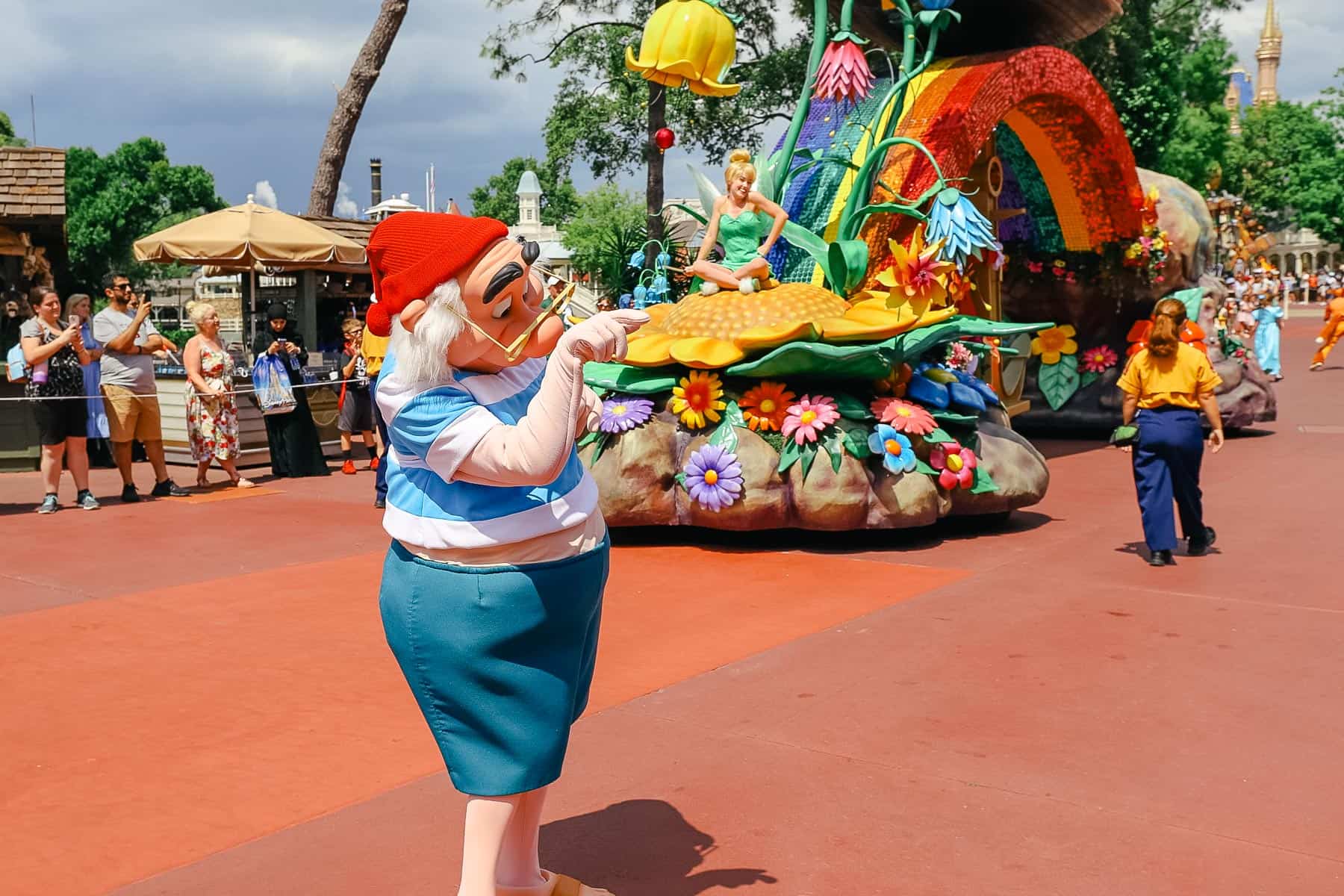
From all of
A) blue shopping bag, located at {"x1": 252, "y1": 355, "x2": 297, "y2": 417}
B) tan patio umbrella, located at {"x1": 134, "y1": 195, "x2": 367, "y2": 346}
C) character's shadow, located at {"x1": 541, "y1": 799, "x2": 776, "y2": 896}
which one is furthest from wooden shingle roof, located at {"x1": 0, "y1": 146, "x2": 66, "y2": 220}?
character's shadow, located at {"x1": 541, "y1": 799, "x2": 776, "y2": 896}

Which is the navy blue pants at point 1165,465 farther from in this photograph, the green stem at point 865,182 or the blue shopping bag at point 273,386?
the blue shopping bag at point 273,386

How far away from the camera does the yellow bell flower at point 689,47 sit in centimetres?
866

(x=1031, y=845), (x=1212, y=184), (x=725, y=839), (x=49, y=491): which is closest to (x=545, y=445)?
(x=725, y=839)

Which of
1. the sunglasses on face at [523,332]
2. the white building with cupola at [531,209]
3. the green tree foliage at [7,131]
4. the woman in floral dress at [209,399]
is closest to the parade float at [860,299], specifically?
the woman in floral dress at [209,399]

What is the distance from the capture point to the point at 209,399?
10281 millimetres

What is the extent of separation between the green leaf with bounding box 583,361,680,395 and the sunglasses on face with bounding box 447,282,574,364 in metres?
4.80

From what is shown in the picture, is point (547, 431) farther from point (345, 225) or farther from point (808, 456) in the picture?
point (345, 225)

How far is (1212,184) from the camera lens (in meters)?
23.3

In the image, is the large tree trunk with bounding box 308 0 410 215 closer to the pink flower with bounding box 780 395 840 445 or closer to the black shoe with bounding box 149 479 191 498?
the black shoe with bounding box 149 479 191 498

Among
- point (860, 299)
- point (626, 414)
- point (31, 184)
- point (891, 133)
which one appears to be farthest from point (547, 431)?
point (31, 184)

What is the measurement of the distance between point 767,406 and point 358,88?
11283 millimetres

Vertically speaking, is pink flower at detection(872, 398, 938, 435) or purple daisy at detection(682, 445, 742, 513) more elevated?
pink flower at detection(872, 398, 938, 435)

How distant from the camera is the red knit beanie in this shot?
2664 millimetres

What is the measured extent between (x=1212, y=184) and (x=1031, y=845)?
902 inches
